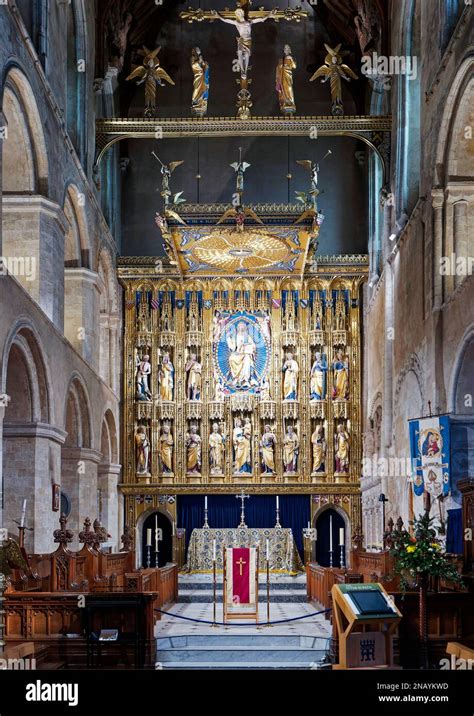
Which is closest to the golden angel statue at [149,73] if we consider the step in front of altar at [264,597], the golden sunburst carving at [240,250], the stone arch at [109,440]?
the golden sunburst carving at [240,250]

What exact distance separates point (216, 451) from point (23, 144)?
12392 mm

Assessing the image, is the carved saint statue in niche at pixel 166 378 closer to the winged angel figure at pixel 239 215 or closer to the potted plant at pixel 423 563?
the winged angel figure at pixel 239 215

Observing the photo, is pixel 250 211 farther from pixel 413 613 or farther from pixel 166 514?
pixel 413 613

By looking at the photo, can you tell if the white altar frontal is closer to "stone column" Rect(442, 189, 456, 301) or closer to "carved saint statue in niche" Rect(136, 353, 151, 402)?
"carved saint statue in niche" Rect(136, 353, 151, 402)

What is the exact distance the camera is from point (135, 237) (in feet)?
100

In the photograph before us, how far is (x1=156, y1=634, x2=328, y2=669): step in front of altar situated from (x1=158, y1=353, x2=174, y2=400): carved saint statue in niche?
1451 centimetres

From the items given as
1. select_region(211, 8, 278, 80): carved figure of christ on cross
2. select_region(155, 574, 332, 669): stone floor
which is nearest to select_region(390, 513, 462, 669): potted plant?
select_region(155, 574, 332, 669): stone floor

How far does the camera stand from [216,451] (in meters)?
29.2

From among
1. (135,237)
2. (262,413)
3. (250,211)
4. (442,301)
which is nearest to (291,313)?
(262,413)

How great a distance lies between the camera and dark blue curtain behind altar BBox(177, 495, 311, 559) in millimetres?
28938

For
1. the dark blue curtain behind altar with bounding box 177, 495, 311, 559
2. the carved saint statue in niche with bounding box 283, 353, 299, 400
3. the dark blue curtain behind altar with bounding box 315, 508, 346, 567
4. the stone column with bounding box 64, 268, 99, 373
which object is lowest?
the dark blue curtain behind altar with bounding box 315, 508, 346, 567

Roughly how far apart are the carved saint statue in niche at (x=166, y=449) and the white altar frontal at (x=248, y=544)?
3.21 meters

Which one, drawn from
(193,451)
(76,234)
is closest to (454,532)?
(76,234)

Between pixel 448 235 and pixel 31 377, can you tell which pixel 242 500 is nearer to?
pixel 31 377
